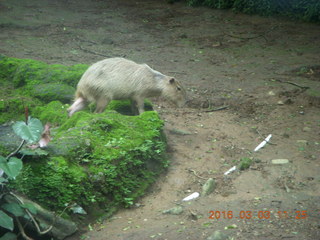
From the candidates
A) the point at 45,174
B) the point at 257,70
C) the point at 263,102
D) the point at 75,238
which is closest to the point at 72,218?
the point at 75,238

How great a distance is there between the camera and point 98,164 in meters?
4.48

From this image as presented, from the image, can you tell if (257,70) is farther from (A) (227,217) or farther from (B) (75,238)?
(B) (75,238)

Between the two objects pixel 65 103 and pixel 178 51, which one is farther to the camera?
pixel 178 51

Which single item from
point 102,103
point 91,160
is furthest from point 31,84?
point 91,160

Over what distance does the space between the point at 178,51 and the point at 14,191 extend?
23.5ft

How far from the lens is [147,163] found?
5027 mm

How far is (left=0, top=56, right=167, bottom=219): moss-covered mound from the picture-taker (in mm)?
3963

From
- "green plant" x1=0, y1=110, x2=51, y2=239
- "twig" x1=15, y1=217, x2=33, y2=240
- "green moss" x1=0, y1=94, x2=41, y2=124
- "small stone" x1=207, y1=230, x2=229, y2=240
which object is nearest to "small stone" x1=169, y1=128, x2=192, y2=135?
"green moss" x1=0, y1=94, x2=41, y2=124

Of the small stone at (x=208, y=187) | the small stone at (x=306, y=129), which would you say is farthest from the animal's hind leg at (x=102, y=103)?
the small stone at (x=306, y=129)

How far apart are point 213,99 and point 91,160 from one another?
366cm

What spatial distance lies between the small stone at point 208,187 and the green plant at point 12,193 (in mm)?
1894

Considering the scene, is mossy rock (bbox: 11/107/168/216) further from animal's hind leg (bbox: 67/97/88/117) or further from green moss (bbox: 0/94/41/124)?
green moss (bbox: 0/94/41/124)

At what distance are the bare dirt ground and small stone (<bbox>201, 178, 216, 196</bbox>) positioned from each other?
69 millimetres

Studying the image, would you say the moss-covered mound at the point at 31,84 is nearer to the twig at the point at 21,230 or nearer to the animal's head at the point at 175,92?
the animal's head at the point at 175,92
